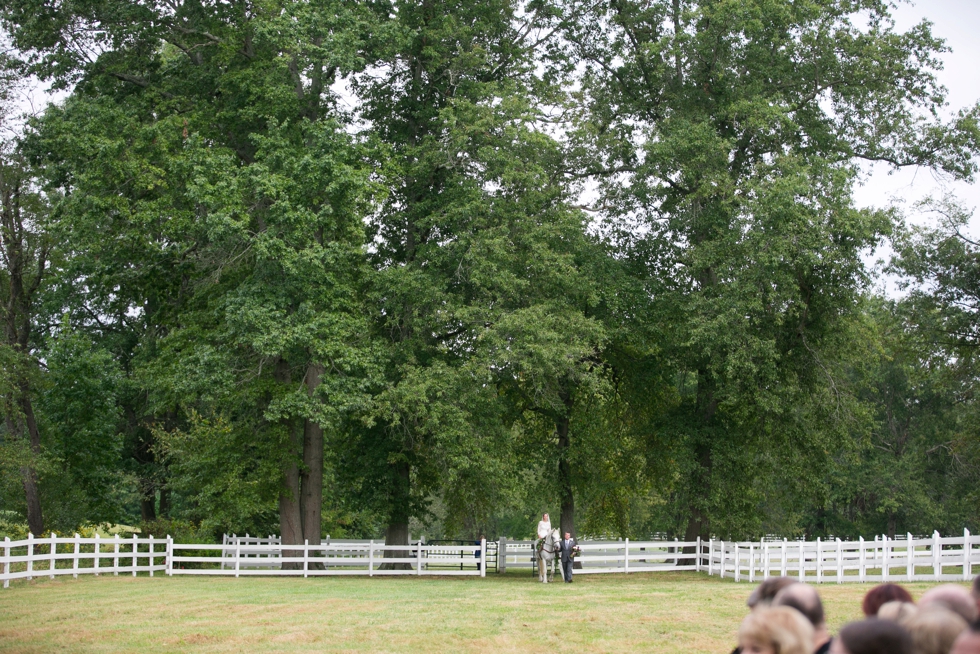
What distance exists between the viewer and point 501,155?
29047 millimetres

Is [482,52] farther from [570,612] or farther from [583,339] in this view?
[570,612]

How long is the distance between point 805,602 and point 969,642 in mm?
1110

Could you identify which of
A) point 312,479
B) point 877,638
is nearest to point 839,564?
point 312,479

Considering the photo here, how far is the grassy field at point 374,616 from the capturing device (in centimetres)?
1365

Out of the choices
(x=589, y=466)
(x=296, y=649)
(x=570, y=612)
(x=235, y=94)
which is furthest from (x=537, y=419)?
(x=296, y=649)

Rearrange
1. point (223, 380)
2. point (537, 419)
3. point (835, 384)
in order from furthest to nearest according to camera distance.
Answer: point (537, 419) → point (835, 384) → point (223, 380)

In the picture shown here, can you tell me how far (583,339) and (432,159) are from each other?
6.92 m

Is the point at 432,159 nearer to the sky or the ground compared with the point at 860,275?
nearer to the sky

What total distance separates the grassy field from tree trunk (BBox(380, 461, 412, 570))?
22.8ft

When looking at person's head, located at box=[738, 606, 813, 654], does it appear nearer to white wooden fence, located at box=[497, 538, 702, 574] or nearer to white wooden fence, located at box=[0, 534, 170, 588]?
white wooden fence, located at box=[0, 534, 170, 588]

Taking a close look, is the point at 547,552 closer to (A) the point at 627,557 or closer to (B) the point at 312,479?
(A) the point at 627,557

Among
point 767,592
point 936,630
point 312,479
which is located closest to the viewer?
point 936,630

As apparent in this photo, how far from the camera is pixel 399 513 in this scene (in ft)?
105

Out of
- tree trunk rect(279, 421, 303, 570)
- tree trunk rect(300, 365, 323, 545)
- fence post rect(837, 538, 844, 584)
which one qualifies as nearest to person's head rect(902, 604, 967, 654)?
fence post rect(837, 538, 844, 584)
